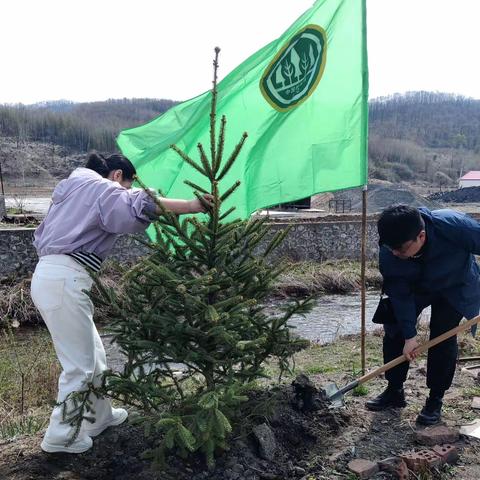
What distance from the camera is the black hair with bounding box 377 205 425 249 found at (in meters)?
3.44

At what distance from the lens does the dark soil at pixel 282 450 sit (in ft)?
10.5

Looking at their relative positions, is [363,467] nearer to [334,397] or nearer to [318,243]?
[334,397]

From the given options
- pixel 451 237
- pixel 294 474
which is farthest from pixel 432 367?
pixel 294 474

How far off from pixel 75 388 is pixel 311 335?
23.0 feet

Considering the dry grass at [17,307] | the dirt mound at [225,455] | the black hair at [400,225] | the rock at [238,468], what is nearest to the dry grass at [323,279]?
the dry grass at [17,307]

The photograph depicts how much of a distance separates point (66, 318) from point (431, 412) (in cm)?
262

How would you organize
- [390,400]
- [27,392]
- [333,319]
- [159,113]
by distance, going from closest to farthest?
[390,400], [27,392], [333,319], [159,113]

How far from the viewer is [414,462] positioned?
315 centimetres

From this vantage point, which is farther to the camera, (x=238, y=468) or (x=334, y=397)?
(x=334, y=397)

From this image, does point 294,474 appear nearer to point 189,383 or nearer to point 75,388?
point 75,388

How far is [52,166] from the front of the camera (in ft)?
248

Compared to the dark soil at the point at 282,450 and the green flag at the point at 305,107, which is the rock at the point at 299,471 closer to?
the dark soil at the point at 282,450

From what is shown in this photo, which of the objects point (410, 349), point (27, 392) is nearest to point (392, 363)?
point (410, 349)

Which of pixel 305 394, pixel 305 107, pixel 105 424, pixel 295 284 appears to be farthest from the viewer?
pixel 295 284
